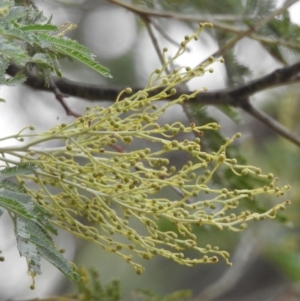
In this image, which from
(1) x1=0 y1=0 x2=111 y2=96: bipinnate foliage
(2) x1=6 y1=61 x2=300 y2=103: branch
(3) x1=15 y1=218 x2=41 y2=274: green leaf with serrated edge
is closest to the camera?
(1) x1=0 y1=0 x2=111 y2=96: bipinnate foliage

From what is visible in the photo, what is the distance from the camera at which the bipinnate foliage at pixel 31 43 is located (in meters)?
1.02

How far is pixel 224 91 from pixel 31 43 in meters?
0.79

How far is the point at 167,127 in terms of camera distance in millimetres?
1204

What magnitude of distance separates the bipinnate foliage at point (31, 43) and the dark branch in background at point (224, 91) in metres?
0.51

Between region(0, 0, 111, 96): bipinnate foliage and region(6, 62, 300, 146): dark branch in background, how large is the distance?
51 centimetres

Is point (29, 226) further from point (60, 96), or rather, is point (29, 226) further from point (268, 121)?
point (268, 121)

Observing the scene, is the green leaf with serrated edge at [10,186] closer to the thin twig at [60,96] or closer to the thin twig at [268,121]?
the thin twig at [60,96]

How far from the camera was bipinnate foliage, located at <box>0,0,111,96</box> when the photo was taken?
1.02 meters

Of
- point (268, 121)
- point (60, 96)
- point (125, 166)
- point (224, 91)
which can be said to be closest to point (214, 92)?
point (224, 91)

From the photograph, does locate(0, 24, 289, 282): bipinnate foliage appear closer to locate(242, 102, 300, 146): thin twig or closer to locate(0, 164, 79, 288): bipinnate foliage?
locate(0, 164, 79, 288): bipinnate foliage

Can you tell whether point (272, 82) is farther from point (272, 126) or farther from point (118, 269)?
point (118, 269)

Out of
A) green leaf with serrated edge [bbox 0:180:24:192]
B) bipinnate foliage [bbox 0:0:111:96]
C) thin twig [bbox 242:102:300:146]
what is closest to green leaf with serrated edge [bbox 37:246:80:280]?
green leaf with serrated edge [bbox 0:180:24:192]

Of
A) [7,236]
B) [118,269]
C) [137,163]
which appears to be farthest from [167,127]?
[118,269]

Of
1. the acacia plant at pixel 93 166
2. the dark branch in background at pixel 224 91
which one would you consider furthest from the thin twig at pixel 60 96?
the acacia plant at pixel 93 166
